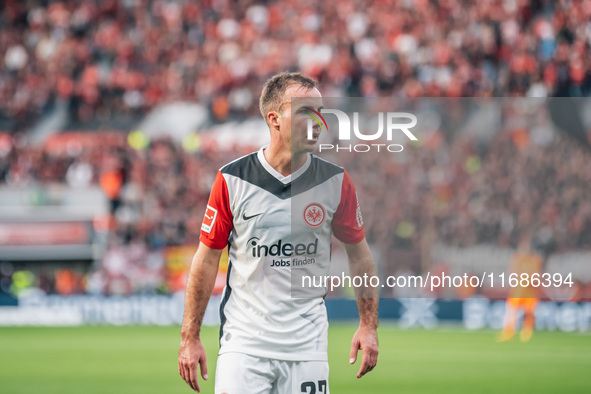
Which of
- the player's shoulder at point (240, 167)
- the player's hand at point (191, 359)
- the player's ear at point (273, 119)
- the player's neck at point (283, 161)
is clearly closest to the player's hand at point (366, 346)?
the player's hand at point (191, 359)

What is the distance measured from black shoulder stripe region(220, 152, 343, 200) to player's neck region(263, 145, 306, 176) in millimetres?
51

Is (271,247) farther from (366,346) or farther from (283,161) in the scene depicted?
(366,346)

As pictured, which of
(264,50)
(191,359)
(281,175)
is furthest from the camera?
(264,50)

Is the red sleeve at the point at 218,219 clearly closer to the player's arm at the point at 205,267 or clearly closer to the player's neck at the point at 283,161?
the player's arm at the point at 205,267

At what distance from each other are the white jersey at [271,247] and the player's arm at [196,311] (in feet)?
0.31

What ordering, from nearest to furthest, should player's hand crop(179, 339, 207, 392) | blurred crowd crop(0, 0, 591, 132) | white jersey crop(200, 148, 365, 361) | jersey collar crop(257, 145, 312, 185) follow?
player's hand crop(179, 339, 207, 392)
white jersey crop(200, 148, 365, 361)
jersey collar crop(257, 145, 312, 185)
blurred crowd crop(0, 0, 591, 132)

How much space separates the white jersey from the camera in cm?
436

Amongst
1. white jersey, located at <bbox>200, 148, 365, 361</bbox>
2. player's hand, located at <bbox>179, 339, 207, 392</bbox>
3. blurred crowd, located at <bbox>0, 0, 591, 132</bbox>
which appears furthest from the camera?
blurred crowd, located at <bbox>0, 0, 591, 132</bbox>

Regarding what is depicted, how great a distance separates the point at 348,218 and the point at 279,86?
77 centimetres

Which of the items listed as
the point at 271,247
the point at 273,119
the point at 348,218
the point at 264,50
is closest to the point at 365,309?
the point at 348,218

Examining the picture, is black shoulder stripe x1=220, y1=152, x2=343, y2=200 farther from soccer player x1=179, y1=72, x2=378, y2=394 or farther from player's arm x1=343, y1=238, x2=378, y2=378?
player's arm x1=343, y1=238, x2=378, y2=378

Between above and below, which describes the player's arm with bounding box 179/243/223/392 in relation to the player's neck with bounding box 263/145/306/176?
below

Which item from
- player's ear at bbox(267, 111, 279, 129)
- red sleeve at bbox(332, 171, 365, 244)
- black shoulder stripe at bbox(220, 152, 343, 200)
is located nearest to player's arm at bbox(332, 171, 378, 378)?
red sleeve at bbox(332, 171, 365, 244)

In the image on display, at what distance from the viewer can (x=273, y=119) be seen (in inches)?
173
